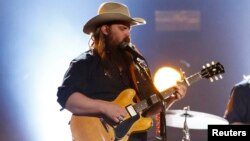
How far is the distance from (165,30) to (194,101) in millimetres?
1011

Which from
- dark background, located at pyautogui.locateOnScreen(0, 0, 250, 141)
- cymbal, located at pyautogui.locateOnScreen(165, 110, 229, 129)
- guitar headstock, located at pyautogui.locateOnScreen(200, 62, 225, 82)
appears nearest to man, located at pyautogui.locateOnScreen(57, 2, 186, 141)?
guitar headstock, located at pyautogui.locateOnScreen(200, 62, 225, 82)

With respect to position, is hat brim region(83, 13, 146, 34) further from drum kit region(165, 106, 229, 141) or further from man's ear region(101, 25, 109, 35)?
drum kit region(165, 106, 229, 141)

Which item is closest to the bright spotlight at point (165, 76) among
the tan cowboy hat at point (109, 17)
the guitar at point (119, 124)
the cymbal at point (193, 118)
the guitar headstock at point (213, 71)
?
the cymbal at point (193, 118)

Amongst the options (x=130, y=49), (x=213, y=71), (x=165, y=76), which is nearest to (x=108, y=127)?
(x=130, y=49)

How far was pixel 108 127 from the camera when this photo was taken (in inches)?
131

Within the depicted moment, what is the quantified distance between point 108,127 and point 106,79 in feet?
1.11

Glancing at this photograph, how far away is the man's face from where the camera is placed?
3.40 metres

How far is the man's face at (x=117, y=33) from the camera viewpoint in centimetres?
340

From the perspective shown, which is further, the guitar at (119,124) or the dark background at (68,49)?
the dark background at (68,49)

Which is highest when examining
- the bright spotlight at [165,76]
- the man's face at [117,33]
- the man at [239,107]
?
the man's face at [117,33]

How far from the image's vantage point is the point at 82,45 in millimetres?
6043

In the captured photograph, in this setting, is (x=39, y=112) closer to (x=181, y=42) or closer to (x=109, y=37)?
(x=181, y=42)

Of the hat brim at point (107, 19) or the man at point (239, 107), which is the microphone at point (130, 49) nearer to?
the hat brim at point (107, 19)

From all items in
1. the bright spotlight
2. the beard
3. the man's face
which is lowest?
the bright spotlight
